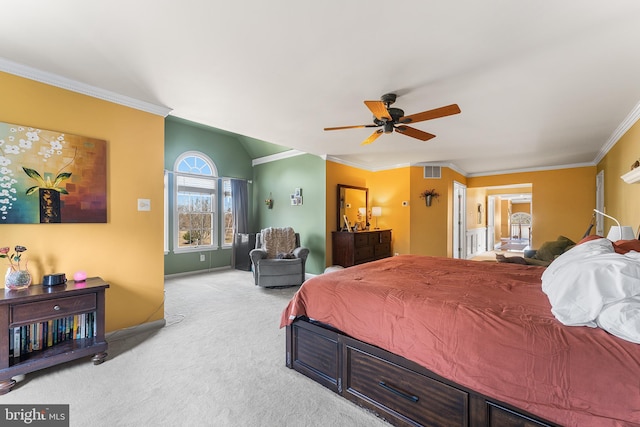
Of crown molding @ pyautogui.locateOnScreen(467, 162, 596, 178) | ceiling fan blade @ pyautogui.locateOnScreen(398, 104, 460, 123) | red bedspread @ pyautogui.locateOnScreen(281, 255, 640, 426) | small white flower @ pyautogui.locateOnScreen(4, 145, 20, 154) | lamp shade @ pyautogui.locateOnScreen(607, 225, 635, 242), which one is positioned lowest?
red bedspread @ pyautogui.locateOnScreen(281, 255, 640, 426)

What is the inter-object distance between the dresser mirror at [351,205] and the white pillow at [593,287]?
4.43m

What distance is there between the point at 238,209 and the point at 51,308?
4.51 metres

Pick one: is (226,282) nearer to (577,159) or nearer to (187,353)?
(187,353)

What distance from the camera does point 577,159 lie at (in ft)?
18.7

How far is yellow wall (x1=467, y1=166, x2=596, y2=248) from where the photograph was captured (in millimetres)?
5906

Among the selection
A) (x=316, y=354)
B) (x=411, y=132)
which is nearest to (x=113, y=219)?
(x=316, y=354)

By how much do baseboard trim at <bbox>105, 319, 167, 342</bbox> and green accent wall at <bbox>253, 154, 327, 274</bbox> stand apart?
306 cm

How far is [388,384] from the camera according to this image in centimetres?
168

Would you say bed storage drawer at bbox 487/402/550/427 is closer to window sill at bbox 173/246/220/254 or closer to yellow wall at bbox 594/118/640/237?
yellow wall at bbox 594/118/640/237

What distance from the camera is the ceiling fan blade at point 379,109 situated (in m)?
2.24

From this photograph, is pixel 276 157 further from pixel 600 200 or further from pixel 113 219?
pixel 600 200

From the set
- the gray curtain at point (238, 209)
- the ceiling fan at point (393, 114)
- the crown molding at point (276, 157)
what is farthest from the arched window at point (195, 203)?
the ceiling fan at point (393, 114)

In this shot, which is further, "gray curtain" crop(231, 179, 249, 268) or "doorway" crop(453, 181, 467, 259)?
"doorway" crop(453, 181, 467, 259)

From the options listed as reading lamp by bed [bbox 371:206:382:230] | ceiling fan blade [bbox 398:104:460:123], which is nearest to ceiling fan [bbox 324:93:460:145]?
ceiling fan blade [bbox 398:104:460:123]
